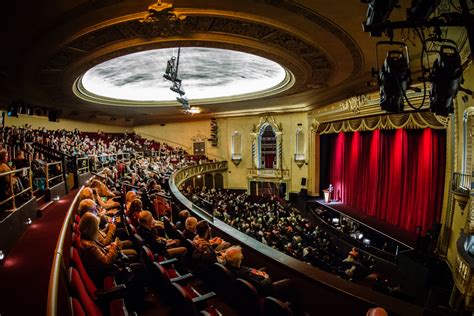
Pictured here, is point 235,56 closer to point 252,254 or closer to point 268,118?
point 252,254

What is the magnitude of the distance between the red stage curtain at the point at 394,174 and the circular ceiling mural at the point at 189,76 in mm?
4670

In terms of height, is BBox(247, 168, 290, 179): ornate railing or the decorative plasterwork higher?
the decorative plasterwork

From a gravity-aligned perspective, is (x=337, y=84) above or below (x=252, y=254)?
above

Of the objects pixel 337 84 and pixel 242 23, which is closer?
pixel 242 23

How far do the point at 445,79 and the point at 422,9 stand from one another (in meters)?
1.36

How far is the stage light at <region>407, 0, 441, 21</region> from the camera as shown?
2519 millimetres

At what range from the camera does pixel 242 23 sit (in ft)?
19.3

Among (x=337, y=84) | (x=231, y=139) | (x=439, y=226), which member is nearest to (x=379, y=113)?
(x=337, y=84)

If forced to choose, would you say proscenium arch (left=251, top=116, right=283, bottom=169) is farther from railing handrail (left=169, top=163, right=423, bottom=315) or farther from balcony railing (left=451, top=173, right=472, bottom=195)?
railing handrail (left=169, top=163, right=423, bottom=315)

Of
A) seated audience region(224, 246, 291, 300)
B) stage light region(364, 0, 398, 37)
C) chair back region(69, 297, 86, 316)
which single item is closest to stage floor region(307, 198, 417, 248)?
seated audience region(224, 246, 291, 300)

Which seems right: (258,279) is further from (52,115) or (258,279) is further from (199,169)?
(199,169)

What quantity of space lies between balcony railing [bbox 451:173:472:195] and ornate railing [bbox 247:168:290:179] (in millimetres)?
11411

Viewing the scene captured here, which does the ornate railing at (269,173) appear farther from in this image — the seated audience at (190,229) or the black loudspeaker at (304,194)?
the seated audience at (190,229)

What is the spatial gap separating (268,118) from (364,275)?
13.3m
